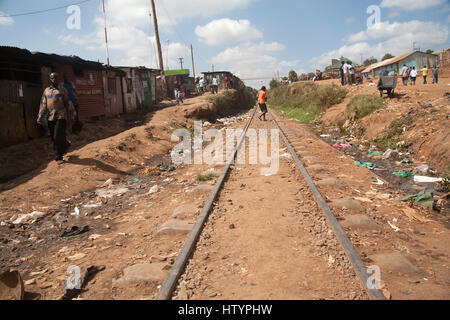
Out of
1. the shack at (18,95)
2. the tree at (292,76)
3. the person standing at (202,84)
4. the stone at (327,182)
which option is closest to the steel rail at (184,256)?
the stone at (327,182)

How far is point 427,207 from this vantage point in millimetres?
4684

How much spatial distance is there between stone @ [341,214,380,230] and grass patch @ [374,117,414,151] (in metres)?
5.78

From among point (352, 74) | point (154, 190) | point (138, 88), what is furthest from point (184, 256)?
point (352, 74)

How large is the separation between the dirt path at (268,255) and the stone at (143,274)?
0.26 m

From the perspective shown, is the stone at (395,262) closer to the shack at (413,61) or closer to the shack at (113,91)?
the shack at (113,91)

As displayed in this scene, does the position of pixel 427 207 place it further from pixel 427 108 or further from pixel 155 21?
pixel 155 21

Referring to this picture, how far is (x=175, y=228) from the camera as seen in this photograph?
3.93m

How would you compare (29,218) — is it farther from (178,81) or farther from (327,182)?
(178,81)

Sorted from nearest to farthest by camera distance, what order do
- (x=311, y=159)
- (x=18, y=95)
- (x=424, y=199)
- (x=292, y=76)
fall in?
1. (x=424, y=199)
2. (x=311, y=159)
3. (x=18, y=95)
4. (x=292, y=76)

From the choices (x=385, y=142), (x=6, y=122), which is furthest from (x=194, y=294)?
(x=385, y=142)

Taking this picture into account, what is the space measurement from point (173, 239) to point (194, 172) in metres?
3.42

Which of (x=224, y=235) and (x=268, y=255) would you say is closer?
(x=268, y=255)

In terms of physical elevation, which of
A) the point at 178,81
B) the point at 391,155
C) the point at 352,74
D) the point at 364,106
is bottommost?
the point at 391,155

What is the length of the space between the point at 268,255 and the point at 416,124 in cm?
815
